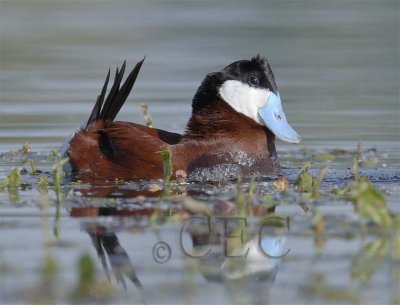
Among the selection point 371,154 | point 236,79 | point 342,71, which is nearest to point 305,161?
point 371,154

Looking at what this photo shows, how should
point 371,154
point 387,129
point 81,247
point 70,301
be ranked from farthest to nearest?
point 387,129
point 371,154
point 81,247
point 70,301

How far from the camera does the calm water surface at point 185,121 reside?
422 cm

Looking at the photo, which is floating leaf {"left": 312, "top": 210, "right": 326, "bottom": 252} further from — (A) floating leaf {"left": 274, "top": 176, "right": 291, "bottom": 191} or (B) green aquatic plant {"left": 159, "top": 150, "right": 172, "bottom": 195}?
(B) green aquatic plant {"left": 159, "top": 150, "right": 172, "bottom": 195}

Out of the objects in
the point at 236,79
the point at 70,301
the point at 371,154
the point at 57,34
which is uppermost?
the point at 57,34

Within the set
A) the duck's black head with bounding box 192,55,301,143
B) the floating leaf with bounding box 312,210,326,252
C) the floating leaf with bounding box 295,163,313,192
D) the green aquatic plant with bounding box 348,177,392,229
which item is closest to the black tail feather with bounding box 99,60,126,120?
the duck's black head with bounding box 192,55,301,143

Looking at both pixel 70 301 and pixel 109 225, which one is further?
pixel 109 225

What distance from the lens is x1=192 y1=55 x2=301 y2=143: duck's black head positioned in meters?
7.04

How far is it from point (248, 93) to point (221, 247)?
2.46 metres

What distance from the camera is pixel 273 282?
13.9 feet

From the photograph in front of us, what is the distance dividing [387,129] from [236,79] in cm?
222

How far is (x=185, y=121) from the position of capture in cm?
927

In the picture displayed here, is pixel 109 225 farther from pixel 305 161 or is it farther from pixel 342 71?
pixel 342 71
